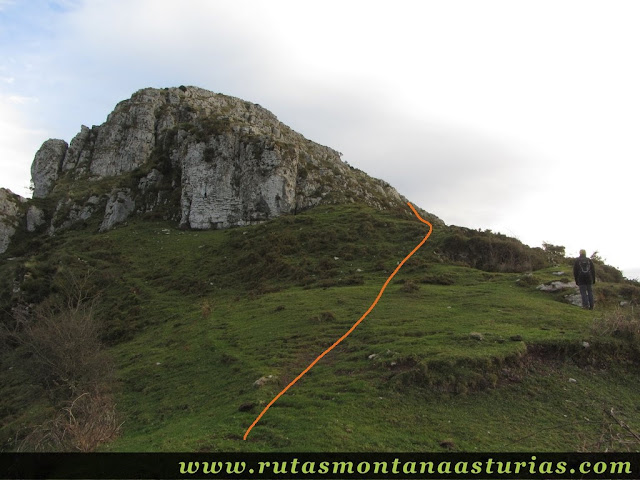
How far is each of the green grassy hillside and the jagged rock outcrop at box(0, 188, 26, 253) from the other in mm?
31962

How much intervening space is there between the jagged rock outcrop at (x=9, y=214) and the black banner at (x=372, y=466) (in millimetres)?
60764

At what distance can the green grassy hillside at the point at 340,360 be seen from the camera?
1030 cm

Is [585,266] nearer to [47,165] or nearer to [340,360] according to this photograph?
[340,360]

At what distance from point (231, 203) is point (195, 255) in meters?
12.0

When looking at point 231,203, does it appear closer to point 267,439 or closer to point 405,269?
point 405,269

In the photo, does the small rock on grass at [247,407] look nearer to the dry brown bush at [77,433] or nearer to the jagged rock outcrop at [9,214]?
the dry brown bush at [77,433]

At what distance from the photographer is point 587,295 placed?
19172 millimetres

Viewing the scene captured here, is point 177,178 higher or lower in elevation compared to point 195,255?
higher

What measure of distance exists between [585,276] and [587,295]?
1.02m

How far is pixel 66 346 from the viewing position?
15.3m

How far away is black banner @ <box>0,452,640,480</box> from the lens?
8.15 metres

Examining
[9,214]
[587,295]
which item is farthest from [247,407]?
[9,214]

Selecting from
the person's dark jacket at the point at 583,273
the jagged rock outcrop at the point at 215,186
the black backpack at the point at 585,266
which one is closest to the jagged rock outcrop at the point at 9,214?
the jagged rock outcrop at the point at 215,186

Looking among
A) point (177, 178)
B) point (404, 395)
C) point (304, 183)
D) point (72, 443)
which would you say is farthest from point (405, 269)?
point (177, 178)
